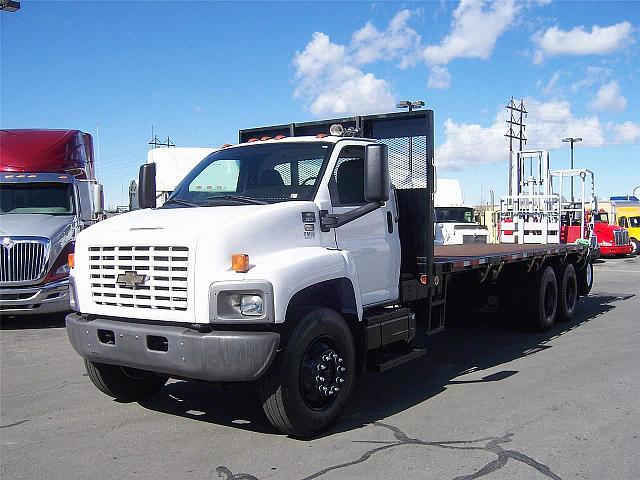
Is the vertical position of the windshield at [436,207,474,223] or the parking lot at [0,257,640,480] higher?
the windshield at [436,207,474,223]

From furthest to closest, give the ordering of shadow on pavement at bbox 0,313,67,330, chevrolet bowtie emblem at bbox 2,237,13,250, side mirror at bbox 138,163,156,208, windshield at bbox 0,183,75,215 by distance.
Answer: windshield at bbox 0,183,75,215 < shadow on pavement at bbox 0,313,67,330 < chevrolet bowtie emblem at bbox 2,237,13,250 < side mirror at bbox 138,163,156,208

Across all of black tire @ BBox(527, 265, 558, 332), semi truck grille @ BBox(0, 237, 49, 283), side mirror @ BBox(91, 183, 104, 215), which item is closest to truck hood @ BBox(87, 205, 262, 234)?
semi truck grille @ BBox(0, 237, 49, 283)

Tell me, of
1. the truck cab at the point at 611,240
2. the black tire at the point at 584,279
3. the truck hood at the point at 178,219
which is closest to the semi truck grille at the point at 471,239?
the black tire at the point at 584,279

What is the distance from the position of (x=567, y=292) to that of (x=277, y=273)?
7.69 meters

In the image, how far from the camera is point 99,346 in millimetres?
5113

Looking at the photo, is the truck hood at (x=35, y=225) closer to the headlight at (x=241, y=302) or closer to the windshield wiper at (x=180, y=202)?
the windshield wiper at (x=180, y=202)

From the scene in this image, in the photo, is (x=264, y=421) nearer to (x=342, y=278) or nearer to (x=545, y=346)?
(x=342, y=278)

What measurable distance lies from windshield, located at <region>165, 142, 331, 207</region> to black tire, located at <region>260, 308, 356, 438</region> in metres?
1.15

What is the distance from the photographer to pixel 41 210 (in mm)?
11773

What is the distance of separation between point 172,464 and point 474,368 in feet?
13.2

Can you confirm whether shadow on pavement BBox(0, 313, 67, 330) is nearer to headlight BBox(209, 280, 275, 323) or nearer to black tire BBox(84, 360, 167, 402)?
black tire BBox(84, 360, 167, 402)

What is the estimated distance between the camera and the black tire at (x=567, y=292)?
1066 cm

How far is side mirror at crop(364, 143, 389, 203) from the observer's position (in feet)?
17.8

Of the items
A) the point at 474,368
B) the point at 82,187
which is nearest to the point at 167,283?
the point at 474,368
